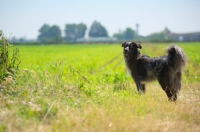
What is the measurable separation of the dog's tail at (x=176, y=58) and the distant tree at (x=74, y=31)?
580 ft

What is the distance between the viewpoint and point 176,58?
24.5 ft

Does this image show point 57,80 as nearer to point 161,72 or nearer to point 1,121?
point 1,121

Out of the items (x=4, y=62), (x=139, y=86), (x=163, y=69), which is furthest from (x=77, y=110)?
(x=139, y=86)

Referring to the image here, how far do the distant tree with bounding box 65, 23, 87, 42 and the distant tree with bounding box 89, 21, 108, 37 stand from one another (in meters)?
6.73

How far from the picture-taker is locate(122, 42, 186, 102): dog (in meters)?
7.51

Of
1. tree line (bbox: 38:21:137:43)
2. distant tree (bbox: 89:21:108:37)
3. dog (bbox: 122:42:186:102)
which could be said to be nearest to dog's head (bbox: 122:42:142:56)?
dog (bbox: 122:42:186:102)

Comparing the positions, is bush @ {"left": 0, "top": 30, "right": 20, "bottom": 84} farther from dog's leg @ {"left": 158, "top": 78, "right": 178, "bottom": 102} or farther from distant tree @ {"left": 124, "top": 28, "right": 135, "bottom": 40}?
distant tree @ {"left": 124, "top": 28, "right": 135, "bottom": 40}

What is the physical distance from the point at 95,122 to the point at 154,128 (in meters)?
1.13

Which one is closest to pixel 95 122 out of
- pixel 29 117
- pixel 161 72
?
pixel 29 117

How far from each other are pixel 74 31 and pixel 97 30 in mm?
16480

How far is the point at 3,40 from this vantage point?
7645 mm

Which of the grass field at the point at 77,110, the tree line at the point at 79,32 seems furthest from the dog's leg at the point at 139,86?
the tree line at the point at 79,32

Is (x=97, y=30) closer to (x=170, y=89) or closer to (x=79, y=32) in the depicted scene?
(x=79, y=32)

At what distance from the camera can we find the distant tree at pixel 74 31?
182875 millimetres
